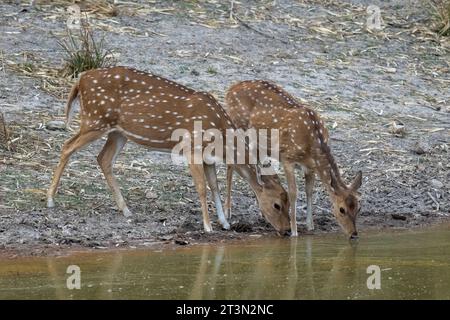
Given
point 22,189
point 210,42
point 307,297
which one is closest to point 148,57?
point 210,42

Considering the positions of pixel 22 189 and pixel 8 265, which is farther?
pixel 22 189

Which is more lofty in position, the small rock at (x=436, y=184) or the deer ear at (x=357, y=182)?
the deer ear at (x=357, y=182)

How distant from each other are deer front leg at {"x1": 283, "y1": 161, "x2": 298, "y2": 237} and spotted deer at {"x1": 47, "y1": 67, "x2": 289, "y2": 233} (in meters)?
0.06

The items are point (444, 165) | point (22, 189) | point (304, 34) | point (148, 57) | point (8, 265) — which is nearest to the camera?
point (8, 265)

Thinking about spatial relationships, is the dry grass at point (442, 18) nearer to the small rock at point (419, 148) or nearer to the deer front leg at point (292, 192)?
the small rock at point (419, 148)

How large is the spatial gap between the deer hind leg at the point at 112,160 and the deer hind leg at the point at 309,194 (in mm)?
1698

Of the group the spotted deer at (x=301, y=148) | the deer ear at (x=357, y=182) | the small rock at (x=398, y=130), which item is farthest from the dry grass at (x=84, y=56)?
the deer ear at (x=357, y=182)

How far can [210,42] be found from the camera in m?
16.2

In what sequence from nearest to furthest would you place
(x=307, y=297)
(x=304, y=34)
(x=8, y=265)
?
(x=307, y=297) → (x=8, y=265) → (x=304, y=34)

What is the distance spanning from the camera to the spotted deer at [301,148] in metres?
11.9

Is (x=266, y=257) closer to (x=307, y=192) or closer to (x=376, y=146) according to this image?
(x=307, y=192)

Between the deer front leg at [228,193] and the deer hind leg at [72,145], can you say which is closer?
the deer hind leg at [72,145]

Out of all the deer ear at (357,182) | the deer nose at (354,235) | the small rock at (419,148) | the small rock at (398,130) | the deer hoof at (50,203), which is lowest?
the deer hoof at (50,203)

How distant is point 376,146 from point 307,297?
16.1 ft
